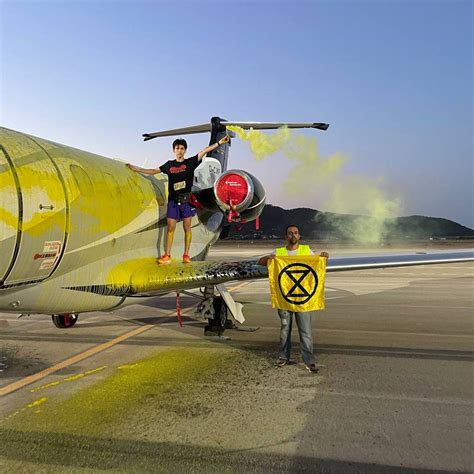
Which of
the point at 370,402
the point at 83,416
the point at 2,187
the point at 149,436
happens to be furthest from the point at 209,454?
the point at 2,187

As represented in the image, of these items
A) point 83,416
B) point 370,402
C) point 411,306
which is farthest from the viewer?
point 411,306

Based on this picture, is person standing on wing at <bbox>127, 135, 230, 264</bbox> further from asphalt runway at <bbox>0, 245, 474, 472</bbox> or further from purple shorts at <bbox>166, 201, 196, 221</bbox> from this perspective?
asphalt runway at <bbox>0, 245, 474, 472</bbox>

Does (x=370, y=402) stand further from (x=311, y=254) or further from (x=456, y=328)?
(x=456, y=328)

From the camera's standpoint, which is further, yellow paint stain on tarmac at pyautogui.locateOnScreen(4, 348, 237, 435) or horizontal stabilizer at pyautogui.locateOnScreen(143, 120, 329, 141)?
horizontal stabilizer at pyautogui.locateOnScreen(143, 120, 329, 141)

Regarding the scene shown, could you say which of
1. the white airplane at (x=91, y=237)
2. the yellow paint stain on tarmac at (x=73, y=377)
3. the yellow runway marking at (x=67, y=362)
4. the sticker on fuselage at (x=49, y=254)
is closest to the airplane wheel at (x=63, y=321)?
the white airplane at (x=91, y=237)

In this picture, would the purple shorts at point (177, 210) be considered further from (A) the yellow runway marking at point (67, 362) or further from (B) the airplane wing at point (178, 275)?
(A) the yellow runway marking at point (67, 362)

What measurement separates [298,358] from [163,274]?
2.32 metres

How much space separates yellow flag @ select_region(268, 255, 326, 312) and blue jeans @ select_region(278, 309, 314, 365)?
0.45 feet

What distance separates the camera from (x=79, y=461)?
10.8 feet

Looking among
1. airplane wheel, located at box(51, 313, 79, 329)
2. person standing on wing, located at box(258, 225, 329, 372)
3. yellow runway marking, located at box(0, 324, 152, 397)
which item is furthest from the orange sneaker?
airplane wheel, located at box(51, 313, 79, 329)

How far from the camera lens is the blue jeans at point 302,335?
5625 mm

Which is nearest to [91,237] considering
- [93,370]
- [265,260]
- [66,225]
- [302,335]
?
[66,225]

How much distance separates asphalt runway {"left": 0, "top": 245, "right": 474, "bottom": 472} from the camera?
11.0 ft

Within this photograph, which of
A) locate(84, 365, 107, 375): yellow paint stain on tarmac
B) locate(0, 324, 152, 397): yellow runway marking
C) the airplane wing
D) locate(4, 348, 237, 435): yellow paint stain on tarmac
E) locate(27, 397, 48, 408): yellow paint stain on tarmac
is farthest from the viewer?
the airplane wing
